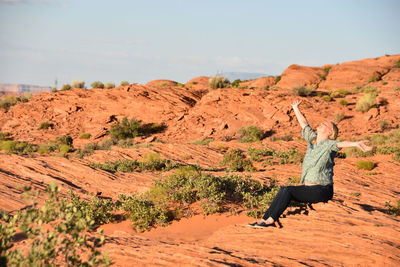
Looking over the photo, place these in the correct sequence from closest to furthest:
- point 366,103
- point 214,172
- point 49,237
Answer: point 49,237
point 214,172
point 366,103

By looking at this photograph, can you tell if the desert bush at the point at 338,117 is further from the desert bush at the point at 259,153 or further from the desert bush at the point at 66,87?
the desert bush at the point at 66,87

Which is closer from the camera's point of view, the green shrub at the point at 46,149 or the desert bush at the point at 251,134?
the green shrub at the point at 46,149

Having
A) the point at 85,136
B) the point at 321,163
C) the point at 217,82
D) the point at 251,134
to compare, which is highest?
the point at 217,82

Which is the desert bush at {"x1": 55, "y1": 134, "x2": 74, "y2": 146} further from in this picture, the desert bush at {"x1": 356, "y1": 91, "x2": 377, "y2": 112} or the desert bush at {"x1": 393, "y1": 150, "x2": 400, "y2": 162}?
the desert bush at {"x1": 356, "y1": 91, "x2": 377, "y2": 112}

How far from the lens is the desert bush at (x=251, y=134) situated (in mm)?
19812

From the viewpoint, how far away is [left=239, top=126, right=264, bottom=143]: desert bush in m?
19.8

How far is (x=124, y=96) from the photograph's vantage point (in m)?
26.3

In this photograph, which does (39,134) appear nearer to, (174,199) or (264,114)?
(264,114)

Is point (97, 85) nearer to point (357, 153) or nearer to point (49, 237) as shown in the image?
point (357, 153)

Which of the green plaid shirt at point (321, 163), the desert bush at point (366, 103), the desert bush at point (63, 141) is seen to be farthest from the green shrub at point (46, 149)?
the desert bush at point (366, 103)

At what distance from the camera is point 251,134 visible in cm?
2011

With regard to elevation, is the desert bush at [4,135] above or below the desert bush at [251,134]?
below

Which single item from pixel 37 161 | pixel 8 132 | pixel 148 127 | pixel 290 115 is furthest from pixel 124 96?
pixel 37 161

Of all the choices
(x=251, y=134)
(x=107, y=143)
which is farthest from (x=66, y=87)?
(x=251, y=134)
